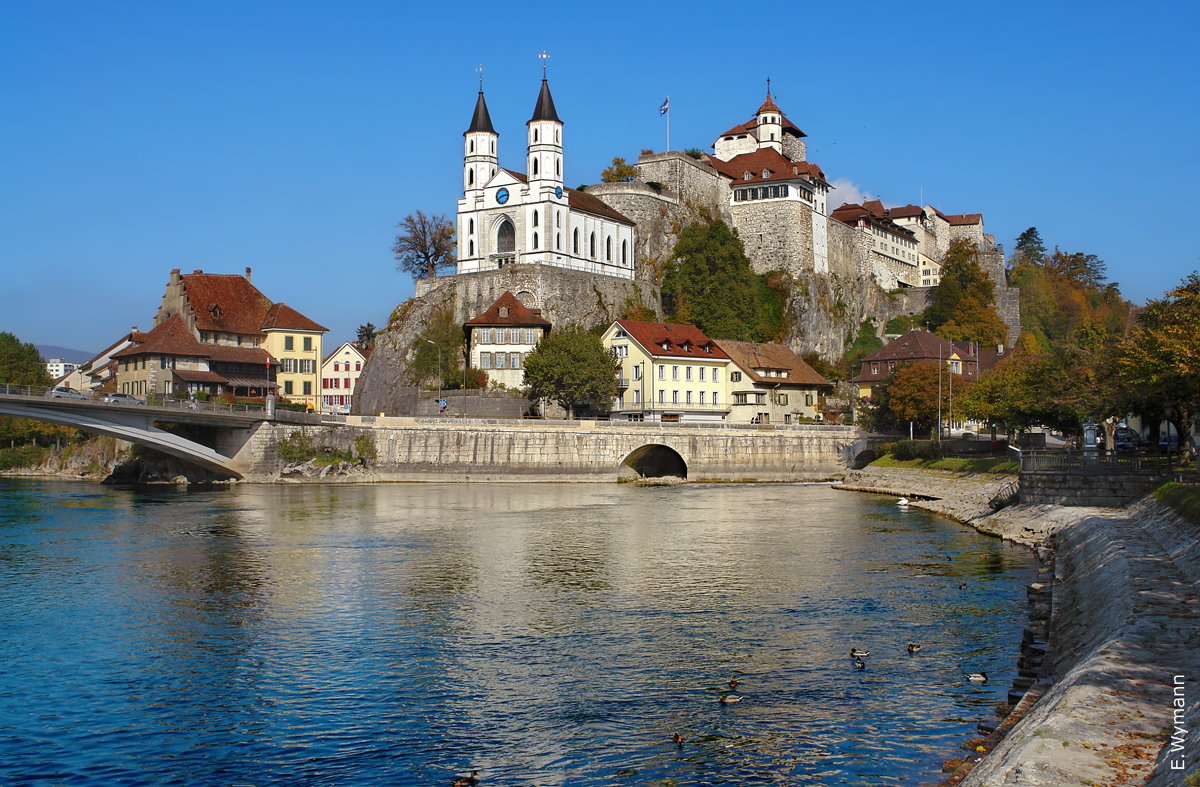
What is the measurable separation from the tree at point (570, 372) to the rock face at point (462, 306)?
986 cm

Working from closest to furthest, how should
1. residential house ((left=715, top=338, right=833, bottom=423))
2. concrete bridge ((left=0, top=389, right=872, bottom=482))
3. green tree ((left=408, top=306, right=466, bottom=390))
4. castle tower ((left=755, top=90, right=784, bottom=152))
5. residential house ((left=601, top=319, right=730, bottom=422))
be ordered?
concrete bridge ((left=0, top=389, right=872, bottom=482))
residential house ((left=601, top=319, right=730, bottom=422))
green tree ((left=408, top=306, right=466, bottom=390))
residential house ((left=715, top=338, right=833, bottom=423))
castle tower ((left=755, top=90, right=784, bottom=152))

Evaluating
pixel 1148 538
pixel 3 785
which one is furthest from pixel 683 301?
pixel 3 785

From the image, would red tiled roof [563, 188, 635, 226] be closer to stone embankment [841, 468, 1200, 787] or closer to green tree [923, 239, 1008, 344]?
green tree [923, 239, 1008, 344]

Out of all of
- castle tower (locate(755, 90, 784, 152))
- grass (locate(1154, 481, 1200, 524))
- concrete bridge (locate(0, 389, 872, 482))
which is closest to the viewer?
grass (locate(1154, 481, 1200, 524))

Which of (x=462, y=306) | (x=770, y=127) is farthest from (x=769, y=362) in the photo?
(x=770, y=127)

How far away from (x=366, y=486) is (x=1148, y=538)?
5364 centimetres

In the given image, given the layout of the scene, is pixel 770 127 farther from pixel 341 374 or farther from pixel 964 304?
pixel 341 374

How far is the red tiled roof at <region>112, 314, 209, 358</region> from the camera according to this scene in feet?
290

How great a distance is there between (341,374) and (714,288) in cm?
4373

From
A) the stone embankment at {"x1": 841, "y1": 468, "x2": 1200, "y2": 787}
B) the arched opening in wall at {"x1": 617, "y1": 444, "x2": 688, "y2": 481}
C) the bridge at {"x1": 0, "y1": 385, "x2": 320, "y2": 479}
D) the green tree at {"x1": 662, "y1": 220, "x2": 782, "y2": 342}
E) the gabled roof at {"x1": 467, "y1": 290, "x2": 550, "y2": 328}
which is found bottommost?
the stone embankment at {"x1": 841, "y1": 468, "x2": 1200, "y2": 787}

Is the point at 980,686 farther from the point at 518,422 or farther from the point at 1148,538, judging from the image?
the point at 518,422

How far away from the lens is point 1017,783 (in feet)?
39.1

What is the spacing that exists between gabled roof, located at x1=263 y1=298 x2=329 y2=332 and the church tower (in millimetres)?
18802

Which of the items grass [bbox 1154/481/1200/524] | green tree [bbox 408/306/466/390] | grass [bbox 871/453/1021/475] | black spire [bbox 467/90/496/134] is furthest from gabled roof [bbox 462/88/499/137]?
grass [bbox 1154/481/1200/524]
